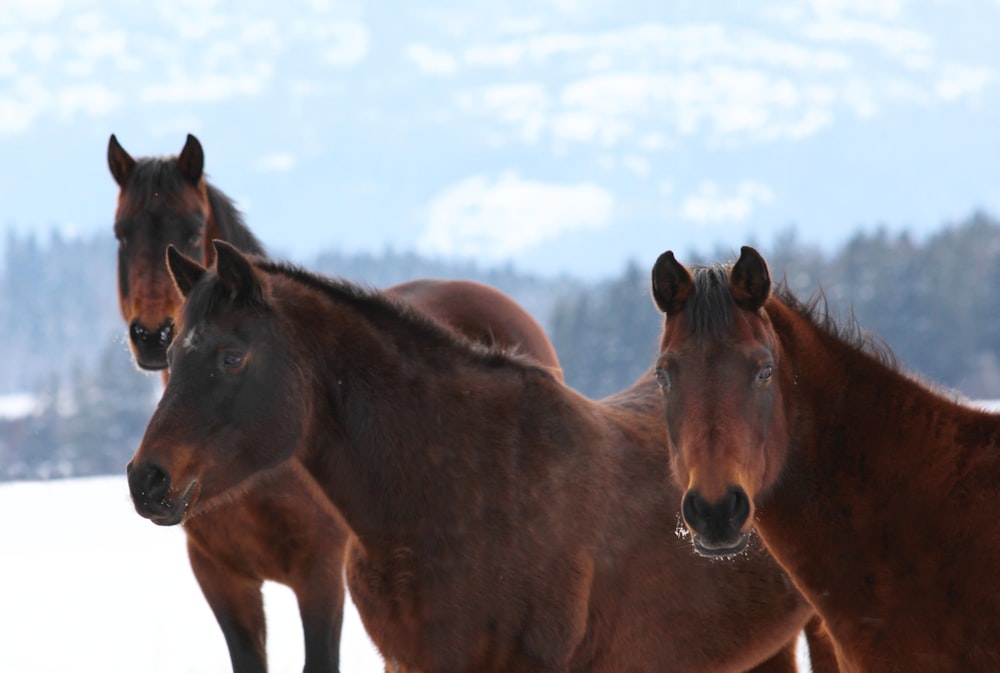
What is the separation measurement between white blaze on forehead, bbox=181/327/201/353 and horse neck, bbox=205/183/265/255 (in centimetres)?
209

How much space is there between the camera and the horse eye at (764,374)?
→ 3.45 metres

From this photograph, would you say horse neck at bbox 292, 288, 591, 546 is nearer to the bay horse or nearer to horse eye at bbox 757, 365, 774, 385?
the bay horse

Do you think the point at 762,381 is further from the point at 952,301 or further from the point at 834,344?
the point at 952,301

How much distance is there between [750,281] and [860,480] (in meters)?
0.70

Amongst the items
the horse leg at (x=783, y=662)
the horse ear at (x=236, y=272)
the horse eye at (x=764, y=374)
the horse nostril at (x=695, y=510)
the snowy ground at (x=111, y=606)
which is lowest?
the snowy ground at (x=111, y=606)

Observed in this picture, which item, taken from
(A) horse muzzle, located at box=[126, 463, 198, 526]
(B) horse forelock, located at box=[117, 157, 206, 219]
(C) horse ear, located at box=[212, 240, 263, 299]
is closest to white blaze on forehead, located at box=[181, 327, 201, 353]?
(C) horse ear, located at box=[212, 240, 263, 299]

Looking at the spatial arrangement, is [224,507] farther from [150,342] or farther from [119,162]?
[119,162]

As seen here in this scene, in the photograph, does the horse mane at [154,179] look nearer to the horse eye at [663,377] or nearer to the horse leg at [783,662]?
the horse eye at [663,377]

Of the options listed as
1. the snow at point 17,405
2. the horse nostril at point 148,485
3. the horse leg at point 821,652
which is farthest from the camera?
the snow at point 17,405

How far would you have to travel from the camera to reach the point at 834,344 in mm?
3795

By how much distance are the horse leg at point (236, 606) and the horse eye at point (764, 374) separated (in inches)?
115

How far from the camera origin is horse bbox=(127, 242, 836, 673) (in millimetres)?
3943

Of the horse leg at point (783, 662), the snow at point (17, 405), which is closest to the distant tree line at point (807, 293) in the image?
the snow at point (17, 405)

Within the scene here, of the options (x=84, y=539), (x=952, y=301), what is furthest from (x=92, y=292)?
(x=84, y=539)
